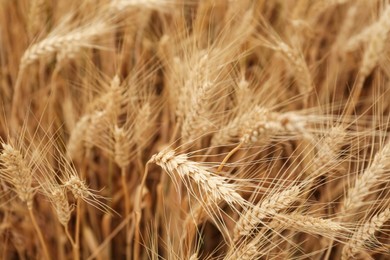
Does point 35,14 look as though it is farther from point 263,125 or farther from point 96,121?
point 263,125

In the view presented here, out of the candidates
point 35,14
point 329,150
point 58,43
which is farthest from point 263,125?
point 35,14

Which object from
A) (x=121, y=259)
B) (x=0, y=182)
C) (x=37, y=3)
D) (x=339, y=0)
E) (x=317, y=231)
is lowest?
(x=121, y=259)

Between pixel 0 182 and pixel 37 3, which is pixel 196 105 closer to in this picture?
pixel 0 182

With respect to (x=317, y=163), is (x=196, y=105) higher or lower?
higher

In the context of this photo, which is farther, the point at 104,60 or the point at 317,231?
the point at 104,60

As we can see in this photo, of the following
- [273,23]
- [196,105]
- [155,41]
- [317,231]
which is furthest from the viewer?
[273,23]

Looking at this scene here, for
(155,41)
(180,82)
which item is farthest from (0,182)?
(155,41)

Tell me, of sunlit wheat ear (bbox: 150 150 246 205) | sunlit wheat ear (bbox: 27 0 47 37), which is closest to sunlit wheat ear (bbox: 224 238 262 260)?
sunlit wheat ear (bbox: 150 150 246 205)

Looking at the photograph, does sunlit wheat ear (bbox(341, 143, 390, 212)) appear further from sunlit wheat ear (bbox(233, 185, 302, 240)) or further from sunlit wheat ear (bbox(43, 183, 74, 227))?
sunlit wheat ear (bbox(43, 183, 74, 227))

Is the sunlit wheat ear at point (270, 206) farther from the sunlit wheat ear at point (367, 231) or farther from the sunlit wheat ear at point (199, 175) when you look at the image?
the sunlit wheat ear at point (367, 231)
